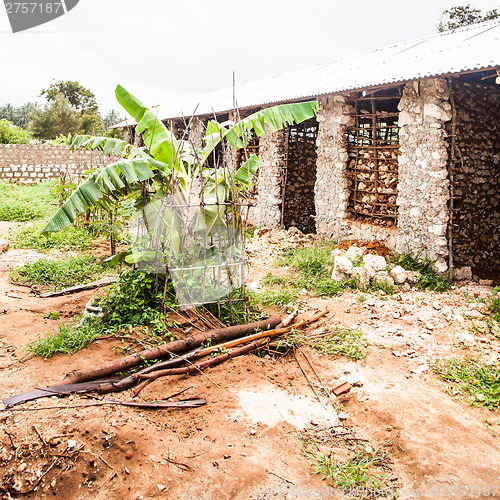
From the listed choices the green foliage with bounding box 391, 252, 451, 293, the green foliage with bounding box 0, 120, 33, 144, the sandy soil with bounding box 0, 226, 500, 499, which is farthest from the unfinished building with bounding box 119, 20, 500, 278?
the green foliage with bounding box 0, 120, 33, 144

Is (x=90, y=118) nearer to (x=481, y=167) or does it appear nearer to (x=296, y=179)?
(x=296, y=179)

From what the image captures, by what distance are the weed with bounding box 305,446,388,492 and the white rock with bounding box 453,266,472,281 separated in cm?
441

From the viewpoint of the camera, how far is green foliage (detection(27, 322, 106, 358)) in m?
4.31

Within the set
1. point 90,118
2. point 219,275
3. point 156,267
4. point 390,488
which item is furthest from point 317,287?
point 90,118

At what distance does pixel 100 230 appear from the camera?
941 cm

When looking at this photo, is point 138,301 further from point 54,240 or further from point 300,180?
point 300,180

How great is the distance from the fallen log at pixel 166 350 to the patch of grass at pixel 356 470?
5.40 ft

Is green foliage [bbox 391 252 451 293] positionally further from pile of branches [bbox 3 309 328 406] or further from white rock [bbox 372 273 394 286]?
pile of branches [bbox 3 309 328 406]

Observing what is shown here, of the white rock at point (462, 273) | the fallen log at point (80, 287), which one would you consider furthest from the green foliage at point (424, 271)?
the fallen log at point (80, 287)

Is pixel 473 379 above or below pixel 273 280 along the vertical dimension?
below

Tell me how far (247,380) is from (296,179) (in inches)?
290

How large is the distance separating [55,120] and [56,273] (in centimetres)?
2695

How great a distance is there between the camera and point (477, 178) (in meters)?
6.90

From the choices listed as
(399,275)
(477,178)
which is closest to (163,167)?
(399,275)
